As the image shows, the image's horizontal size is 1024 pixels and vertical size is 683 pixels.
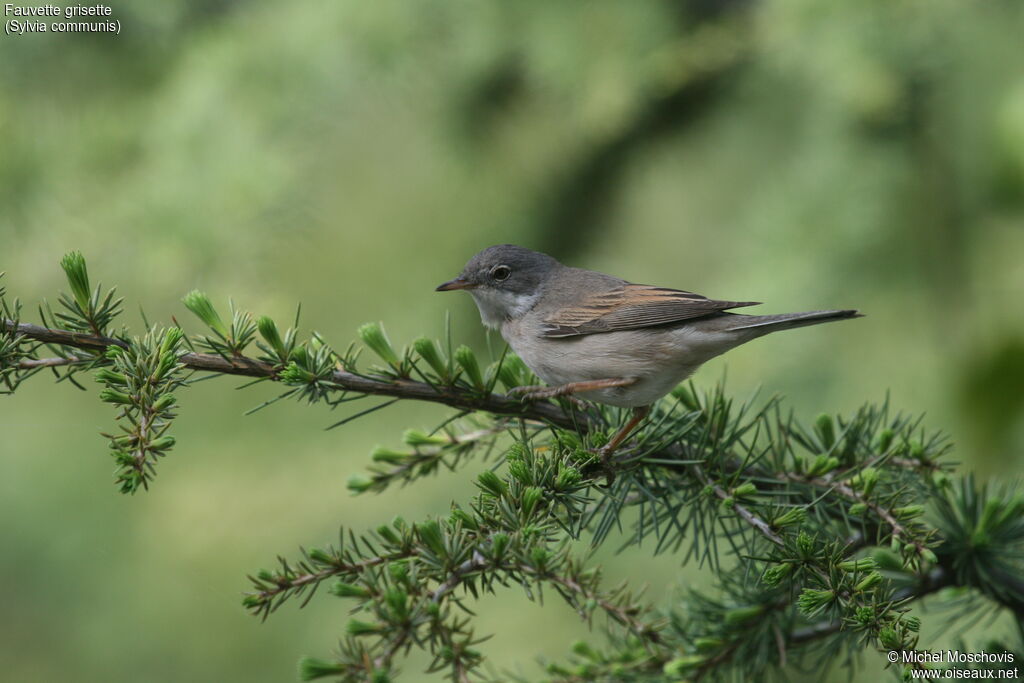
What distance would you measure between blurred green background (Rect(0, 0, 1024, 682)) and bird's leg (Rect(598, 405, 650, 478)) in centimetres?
83

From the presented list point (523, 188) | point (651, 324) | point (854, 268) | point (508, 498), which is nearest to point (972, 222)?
point (854, 268)

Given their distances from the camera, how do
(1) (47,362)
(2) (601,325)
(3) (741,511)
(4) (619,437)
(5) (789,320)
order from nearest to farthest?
(1) (47,362) < (3) (741,511) < (4) (619,437) < (5) (789,320) < (2) (601,325)

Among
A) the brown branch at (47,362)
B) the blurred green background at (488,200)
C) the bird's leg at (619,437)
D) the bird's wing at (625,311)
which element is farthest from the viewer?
the blurred green background at (488,200)

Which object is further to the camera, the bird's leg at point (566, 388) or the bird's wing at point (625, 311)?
the bird's wing at point (625, 311)

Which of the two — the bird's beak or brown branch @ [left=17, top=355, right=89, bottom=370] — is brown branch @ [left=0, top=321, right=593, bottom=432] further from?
the bird's beak

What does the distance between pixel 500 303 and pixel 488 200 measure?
819mm

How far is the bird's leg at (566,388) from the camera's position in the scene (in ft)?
6.81

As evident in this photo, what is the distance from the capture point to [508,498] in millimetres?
1522

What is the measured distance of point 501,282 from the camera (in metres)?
2.99

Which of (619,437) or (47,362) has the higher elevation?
(47,362)
